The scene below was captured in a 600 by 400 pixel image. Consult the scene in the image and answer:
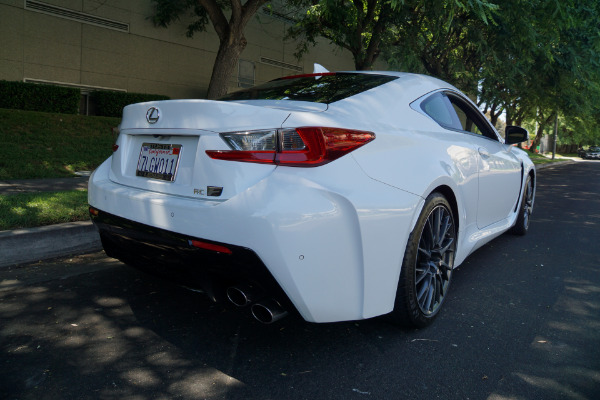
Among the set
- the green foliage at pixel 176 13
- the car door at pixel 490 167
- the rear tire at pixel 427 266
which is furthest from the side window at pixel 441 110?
the green foliage at pixel 176 13

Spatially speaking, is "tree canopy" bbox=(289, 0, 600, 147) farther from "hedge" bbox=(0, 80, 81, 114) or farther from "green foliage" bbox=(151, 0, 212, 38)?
"hedge" bbox=(0, 80, 81, 114)

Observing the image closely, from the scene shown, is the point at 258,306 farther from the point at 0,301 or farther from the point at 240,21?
the point at 240,21

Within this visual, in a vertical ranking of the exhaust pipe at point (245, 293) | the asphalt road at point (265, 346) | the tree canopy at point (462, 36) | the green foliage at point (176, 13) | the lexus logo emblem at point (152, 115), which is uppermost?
the green foliage at point (176, 13)

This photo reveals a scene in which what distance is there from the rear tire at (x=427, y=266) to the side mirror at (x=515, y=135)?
2079 mm

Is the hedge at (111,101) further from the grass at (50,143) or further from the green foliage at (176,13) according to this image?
the green foliage at (176,13)

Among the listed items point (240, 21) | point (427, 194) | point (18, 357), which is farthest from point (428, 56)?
point (18, 357)

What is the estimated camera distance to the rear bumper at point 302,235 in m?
2.24

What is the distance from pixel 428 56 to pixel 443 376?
15652 mm

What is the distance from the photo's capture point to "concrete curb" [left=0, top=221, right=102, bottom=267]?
404cm

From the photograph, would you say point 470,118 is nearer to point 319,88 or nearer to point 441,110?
point 441,110

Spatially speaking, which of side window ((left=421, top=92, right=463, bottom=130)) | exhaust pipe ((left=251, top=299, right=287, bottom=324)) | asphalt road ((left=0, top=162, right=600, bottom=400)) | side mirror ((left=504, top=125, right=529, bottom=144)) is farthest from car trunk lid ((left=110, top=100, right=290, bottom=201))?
side mirror ((left=504, top=125, right=529, bottom=144))

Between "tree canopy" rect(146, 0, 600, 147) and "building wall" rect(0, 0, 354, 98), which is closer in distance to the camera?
"tree canopy" rect(146, 0, 600, 147)

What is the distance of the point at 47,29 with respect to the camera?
13461 millimetres

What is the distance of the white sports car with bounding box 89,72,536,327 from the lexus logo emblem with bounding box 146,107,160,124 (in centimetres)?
1
